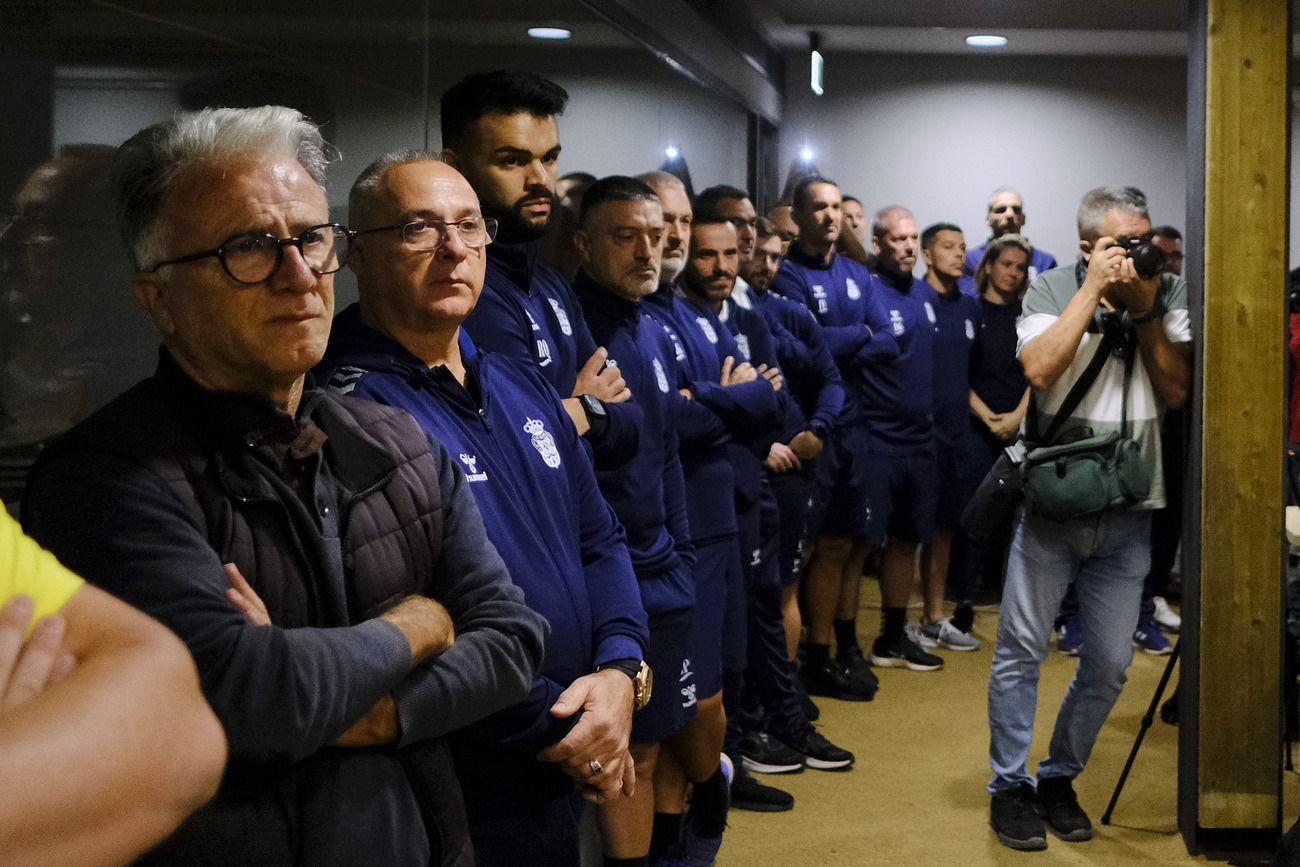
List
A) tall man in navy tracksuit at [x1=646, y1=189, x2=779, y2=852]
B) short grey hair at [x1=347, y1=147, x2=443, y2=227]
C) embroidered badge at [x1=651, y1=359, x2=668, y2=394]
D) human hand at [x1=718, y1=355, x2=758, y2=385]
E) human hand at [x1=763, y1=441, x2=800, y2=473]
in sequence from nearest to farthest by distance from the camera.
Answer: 1. short grey hair at [x1=347, y1=147, x2=443, y2=227]
2. embroidered badge at [x1=651, y1=359, x2=668, y2=394]
3. tall man in navy tracksuit at [x1=646, y1=189, x2=779, y2=852]
4. human hand at [x1=718, y1=355, x2=758, y2=385]
5. human hand at [x1=763, y1=441, x2=800, y2=473]

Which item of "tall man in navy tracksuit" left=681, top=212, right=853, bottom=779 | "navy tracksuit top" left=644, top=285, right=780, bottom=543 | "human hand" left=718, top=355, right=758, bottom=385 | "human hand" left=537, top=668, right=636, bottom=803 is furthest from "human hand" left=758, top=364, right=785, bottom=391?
"human hand" left=537, top=668, right=636, bottom=803

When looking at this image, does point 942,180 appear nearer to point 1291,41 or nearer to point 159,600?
point 1291,41

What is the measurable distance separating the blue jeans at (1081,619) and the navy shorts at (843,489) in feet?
5.02

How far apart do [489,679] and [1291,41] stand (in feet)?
8.64

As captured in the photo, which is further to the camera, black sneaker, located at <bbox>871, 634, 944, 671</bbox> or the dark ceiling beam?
black sneaker, located at <bbox>871, 634, 944, 671</bbox>

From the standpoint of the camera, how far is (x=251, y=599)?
1.31m

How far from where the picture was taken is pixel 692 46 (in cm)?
570

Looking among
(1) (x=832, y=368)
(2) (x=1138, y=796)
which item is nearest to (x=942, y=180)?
(1) (x=832, y=368)

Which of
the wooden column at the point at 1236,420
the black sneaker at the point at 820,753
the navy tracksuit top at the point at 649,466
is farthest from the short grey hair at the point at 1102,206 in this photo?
the black sneaker at the point at 820,753

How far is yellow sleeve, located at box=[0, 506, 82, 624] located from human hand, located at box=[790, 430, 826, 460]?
140 inches

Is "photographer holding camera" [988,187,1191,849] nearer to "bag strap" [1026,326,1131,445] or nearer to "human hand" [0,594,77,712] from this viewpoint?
"bag strap" [1026,326,1131,445]

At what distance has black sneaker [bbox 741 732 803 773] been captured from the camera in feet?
13.5

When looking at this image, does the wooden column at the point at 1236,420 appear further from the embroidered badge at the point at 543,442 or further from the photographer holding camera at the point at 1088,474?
the embroidered badge at the point at 543,442

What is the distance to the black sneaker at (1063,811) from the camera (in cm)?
359
